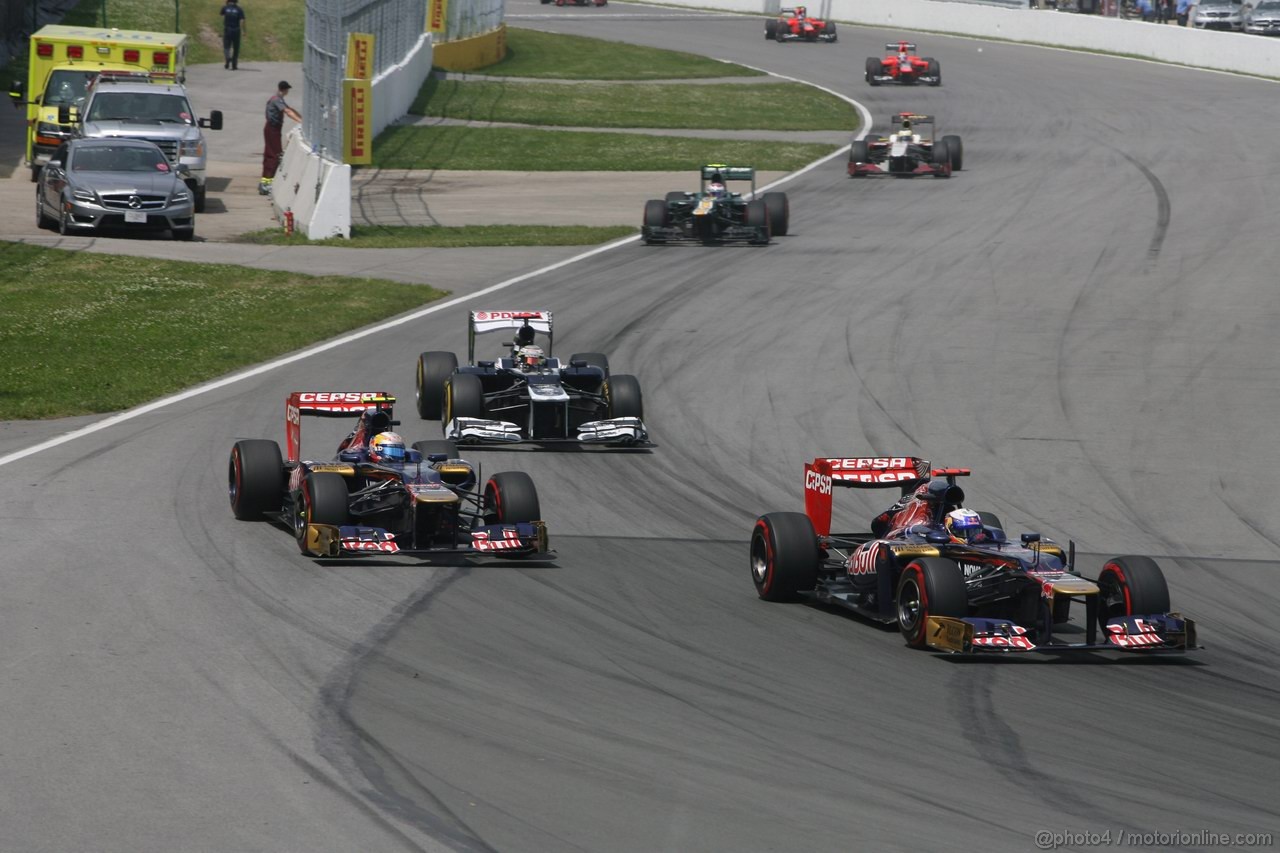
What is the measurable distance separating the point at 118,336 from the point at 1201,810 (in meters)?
16.8

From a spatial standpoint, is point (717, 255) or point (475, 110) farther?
point (475, 110)

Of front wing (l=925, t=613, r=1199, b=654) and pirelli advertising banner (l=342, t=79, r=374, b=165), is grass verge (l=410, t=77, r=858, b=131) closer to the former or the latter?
pirelli advertising banner (l=342, t=79, r=374, b=165)

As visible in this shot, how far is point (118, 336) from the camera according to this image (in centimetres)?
2197

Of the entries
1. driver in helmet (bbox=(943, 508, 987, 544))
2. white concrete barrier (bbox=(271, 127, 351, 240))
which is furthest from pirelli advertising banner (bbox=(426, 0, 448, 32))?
driver in helmet (bbox=(943, 508, 987, 544))

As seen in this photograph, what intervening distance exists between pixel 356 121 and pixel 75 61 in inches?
469

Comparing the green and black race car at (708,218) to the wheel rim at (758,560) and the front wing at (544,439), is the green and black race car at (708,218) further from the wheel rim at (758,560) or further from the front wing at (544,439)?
the wheel rim at (758,560)

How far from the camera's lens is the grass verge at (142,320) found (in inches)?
760

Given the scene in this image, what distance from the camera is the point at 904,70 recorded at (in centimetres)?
5538

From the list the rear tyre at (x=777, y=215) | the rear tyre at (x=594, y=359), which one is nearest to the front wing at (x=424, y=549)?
the rear tyre at (x=594, y=359)

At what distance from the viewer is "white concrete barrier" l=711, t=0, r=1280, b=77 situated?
57469 mm

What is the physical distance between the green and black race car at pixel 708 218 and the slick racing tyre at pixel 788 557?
18.1 meters

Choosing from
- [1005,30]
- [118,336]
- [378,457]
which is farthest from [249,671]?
[1005,30]

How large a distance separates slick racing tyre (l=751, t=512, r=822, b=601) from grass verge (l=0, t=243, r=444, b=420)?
28.9 ft

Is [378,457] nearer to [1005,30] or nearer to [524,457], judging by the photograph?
[524,457]
